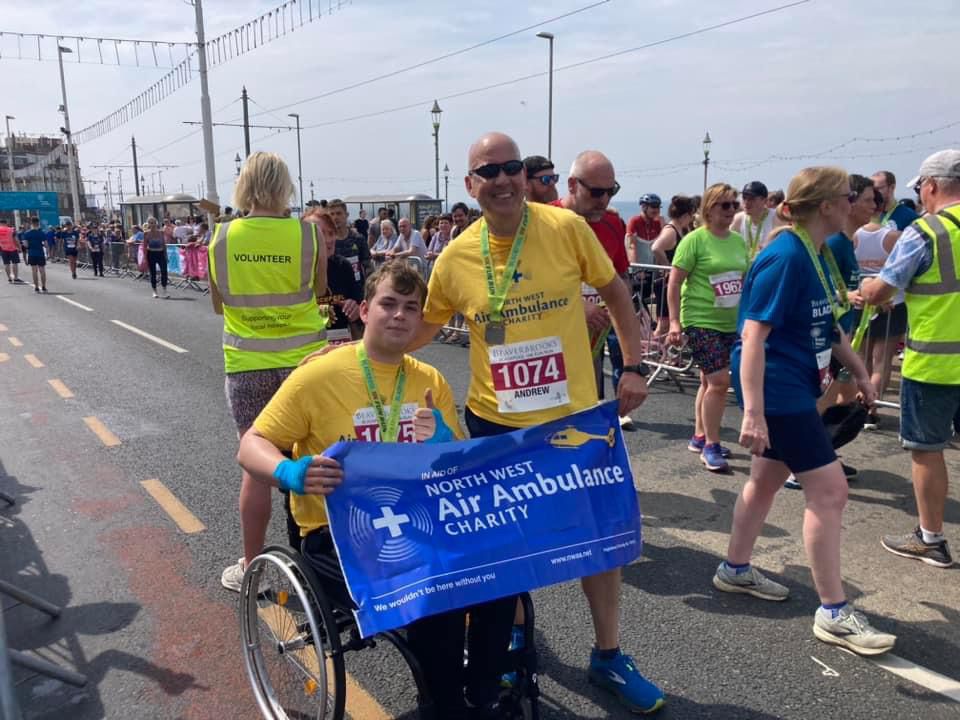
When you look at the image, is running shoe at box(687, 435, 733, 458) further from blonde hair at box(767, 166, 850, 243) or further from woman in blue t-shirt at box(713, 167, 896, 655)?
blonde hair at box(767, 166, 850, 243)

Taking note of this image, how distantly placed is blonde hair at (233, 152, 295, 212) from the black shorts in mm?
2359

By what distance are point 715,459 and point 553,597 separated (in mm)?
2171

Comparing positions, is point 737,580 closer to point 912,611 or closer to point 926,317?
point 912,611

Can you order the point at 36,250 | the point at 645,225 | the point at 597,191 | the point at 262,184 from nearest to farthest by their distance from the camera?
the point at 262,184
the point at 597,191
the point at 645,225
the point at 36,250

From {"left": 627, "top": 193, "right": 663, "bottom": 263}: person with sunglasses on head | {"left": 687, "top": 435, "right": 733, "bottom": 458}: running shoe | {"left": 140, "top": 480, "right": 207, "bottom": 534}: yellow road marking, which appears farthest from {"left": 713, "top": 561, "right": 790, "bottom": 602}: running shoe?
{"left": 627, "top": 193, "right": 663, "bottom": 263}: person with sunglasses on head

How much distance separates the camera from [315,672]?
2.65 m

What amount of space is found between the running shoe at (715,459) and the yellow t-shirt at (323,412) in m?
3.24

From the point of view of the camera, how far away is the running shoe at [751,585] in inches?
140

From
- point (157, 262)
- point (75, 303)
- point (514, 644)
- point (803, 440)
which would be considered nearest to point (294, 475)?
point (514, 644)

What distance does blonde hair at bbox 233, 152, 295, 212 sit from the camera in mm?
3420

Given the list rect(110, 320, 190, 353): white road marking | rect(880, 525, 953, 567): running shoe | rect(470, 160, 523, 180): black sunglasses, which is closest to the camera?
rect(470, 160, 523, 180): black sunglasses

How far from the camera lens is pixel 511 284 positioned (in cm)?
269

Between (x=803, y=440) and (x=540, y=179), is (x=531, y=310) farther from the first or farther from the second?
(x=540, y=179)

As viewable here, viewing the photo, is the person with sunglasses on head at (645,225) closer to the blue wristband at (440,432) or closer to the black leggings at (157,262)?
the blue wristband at (440,432)
